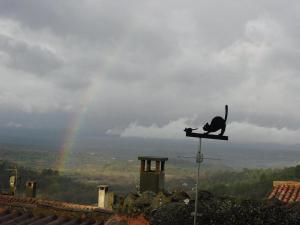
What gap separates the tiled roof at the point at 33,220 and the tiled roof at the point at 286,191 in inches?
242

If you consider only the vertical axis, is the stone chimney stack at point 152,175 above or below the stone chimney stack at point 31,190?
above

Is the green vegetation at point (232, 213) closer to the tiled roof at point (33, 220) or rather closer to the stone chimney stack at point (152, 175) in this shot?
the tiled roof at point (33, 220)

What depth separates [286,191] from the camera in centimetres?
1401

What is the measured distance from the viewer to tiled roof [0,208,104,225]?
9.59 m

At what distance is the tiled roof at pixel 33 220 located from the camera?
9.59m

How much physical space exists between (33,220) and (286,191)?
8302 millimetres

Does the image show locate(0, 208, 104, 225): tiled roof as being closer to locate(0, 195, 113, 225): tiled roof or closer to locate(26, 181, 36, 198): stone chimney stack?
locate(0, 195, 113, 225): tiled roof

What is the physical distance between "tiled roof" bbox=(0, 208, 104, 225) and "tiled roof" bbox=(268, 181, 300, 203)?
6.14 metres

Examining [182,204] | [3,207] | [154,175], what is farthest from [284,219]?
[3,207]

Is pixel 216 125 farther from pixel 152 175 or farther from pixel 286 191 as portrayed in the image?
pixel 286 191

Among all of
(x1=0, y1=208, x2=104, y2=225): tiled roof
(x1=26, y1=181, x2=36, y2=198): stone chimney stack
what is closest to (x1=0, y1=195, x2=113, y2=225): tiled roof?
(x1=0, y1=208, x2=104, y2=225): tiled roof

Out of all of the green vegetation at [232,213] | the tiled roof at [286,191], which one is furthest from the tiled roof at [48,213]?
the tiled roof at [286,191]

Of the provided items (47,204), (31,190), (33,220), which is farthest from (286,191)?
(31,190)

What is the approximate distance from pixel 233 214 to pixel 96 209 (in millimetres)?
3172
